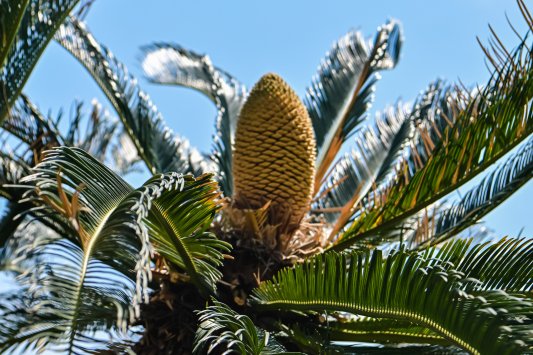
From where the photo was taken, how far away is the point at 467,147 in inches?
190

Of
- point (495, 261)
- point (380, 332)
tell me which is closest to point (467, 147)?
point (495, 261)

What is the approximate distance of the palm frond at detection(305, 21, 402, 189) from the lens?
709 cm

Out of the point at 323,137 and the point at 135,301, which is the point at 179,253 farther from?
the point at 323,137

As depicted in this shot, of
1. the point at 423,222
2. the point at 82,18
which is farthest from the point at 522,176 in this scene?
the point at 82,18

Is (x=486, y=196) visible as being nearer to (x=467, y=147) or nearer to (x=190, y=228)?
(x=467, y=147)

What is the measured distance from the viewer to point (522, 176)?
5.33 m

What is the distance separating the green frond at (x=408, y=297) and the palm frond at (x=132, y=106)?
2391 mm

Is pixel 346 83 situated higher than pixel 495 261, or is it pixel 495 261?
pixel 346 83

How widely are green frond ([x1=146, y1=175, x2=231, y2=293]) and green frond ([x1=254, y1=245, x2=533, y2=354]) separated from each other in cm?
37

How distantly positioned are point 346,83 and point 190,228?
3555mm

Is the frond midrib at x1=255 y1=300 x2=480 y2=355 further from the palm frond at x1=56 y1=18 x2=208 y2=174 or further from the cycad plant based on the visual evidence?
the palm frond at x1=56 y1=18 x2=208 y2=174

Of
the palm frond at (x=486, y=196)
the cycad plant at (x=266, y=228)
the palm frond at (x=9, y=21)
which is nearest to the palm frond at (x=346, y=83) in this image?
the cycad plant at (x=266, y=228)

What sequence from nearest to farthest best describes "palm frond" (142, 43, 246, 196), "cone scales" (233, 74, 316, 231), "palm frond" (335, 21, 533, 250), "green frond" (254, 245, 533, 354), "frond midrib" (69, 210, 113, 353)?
"frond midrib" (69, 210, 113, 353)
"green frond" (254, 245, 533, 354)
"palm frond" (335, 21, 533, 250)
"cone scales" (233, 74, 316, 231)
"palm frond" (142, 43, 246, 196)

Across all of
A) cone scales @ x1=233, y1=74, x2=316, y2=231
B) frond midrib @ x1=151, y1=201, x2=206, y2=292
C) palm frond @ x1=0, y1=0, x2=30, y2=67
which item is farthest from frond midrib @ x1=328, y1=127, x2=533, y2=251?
palm frond @ x1=0, y1=0, x2=30, y2=67
